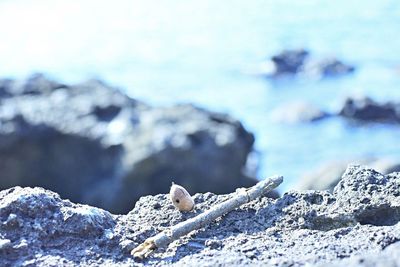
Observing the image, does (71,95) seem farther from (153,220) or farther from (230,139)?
(153,220)

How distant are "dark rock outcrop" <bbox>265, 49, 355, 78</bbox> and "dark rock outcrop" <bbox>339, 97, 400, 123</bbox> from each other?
423cm

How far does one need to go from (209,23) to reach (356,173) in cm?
3074

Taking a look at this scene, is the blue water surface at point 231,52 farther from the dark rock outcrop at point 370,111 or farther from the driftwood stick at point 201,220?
the driftwood stick at point 201,220

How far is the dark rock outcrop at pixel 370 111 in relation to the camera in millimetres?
21109

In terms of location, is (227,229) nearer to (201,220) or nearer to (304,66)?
(201,220)

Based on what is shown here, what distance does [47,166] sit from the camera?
1122 centimetres

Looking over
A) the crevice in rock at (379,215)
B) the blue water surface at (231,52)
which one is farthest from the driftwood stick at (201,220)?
the blue water surface at (231,52)

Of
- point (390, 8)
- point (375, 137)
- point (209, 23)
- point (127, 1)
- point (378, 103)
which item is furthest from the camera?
point (127, 1)

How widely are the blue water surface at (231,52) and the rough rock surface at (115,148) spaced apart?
18.7ft

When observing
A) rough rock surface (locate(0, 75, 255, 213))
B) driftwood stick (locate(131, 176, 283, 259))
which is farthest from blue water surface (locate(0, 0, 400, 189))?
driftwood stick (locate(131, 176, 283, 259))

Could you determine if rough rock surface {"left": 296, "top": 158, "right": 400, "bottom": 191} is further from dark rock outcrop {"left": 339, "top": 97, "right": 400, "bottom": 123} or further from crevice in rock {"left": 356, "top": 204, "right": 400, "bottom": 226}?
crevice in rock {"left": 356, "top": 204, "right": 400, "bottom": 226}

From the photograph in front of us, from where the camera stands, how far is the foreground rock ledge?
1.82 m

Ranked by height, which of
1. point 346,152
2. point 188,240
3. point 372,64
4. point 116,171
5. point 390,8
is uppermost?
point 390,8

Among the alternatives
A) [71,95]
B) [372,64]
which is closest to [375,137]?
[372,64]
